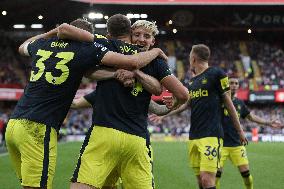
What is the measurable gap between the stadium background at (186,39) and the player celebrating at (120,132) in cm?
3046

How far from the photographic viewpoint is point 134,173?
4453 mm

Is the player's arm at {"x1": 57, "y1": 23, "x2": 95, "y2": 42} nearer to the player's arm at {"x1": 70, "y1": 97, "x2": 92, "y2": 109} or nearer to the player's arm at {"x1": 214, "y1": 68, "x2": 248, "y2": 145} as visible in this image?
the player's arm at {"x1": 70, "y1": 97, "x2": 92, "y2": 109}

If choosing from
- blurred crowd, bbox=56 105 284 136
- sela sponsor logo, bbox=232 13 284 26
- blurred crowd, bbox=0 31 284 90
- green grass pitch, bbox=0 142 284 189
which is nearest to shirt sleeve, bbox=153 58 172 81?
green grass pitch, bbox=0 142 284 189

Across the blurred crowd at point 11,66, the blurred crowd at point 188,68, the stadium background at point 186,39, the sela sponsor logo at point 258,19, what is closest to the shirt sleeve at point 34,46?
the stadium background at point 186,39

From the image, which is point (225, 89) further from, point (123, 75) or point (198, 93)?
point (123, 75)

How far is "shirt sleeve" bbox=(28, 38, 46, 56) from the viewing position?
490cm

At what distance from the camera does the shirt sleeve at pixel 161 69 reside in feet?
15.0

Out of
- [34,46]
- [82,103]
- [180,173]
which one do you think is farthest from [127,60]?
[180,173]

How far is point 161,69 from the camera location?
461cm

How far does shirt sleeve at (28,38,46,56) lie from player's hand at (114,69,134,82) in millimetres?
914

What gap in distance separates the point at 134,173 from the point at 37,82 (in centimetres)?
122

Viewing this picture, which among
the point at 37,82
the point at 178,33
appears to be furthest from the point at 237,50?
the point at 37,82

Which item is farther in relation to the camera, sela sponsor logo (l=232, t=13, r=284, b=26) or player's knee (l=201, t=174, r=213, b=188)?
sela sponsor logo (l=232, t=13, r=284, b=26)

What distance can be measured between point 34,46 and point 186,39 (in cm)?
4258
